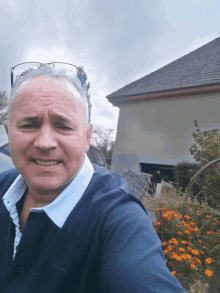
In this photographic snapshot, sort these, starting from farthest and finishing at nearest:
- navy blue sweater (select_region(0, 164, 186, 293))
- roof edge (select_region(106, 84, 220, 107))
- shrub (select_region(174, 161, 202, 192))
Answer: roof edge (select_region(106, 84, 220, 107)) → shrub (select_region(174, 161, 202, 192)) → navy blue sweater (select_region(0, 164, 186, 293))

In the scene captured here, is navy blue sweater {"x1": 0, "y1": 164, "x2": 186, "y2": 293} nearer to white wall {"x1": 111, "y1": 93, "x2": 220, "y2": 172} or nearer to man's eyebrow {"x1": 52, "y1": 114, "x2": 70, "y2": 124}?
man's eyebrow {"x1": 52, "y1": 114, "x2": 70, "y2": 124}

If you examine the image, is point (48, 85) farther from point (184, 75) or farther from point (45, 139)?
point (184, 75)

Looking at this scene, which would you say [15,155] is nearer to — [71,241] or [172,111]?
[71,241]

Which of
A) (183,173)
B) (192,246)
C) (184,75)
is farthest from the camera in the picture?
(184,75)

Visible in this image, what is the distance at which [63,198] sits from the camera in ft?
3.05

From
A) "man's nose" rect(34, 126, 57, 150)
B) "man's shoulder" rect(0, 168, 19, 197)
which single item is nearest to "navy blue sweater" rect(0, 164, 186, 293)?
"man's nose" rect(34, 126, 57, 150)

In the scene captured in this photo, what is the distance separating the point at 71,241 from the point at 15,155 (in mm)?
418

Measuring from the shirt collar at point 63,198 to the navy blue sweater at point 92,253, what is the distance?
3 cm

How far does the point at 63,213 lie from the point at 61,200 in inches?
2.3

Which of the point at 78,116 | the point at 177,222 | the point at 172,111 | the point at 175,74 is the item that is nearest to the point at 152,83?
the point at 175,74

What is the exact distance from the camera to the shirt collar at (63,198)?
0.88 meters

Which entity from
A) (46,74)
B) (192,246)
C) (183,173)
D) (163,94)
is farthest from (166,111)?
(46,74)

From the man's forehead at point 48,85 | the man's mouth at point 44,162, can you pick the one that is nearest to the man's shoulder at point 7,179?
the man's mouth at point 44,162

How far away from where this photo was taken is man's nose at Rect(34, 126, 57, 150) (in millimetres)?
843
